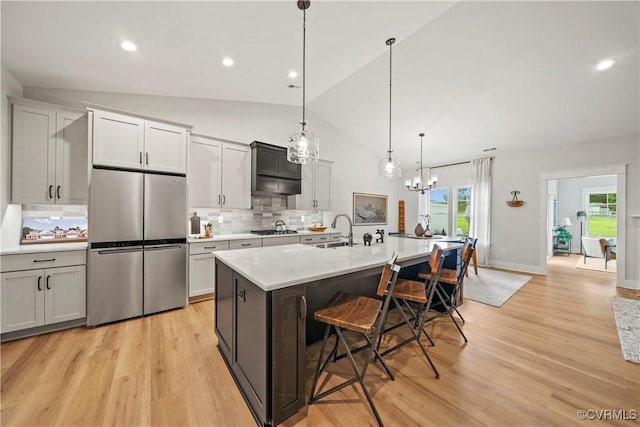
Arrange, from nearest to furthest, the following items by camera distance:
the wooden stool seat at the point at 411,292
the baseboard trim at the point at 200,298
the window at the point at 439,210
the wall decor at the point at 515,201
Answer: the wooden stool seat at the point at 411,292 → the baseboard trim at the point at 200,298 → the wall decor at the point at 515,201 → the window at the point at 439,210

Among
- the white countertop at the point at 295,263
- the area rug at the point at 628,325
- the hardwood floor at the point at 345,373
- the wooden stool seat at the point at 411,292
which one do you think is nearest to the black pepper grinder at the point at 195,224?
the hardwood floor at the point at 345,373

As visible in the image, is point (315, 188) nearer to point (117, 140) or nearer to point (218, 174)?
point (218, 174)

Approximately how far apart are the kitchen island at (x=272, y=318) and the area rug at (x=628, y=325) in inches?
91.4

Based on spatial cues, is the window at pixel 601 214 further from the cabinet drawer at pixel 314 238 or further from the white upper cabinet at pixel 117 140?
the white upper cabinet at pixel 117 140

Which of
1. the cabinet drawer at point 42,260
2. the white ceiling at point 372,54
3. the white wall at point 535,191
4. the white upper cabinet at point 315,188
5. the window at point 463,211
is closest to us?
the white ceiling at point 372,54

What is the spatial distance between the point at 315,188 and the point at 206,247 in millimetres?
2453

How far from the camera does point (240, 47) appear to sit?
2596 mm

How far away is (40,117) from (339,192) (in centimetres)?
479

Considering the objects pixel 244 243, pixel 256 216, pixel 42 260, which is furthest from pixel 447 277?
pixel 42 260

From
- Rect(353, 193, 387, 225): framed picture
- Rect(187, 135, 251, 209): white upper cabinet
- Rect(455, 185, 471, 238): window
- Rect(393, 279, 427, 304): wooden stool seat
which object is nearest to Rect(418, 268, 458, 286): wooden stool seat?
Rect(393, 279, 427, 304): wooden stool seat

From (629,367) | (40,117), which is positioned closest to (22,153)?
(40,117)

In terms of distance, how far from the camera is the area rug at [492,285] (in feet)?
11.6

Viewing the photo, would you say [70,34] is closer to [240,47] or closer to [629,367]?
[240,47]

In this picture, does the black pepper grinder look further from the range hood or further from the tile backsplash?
the range hood
